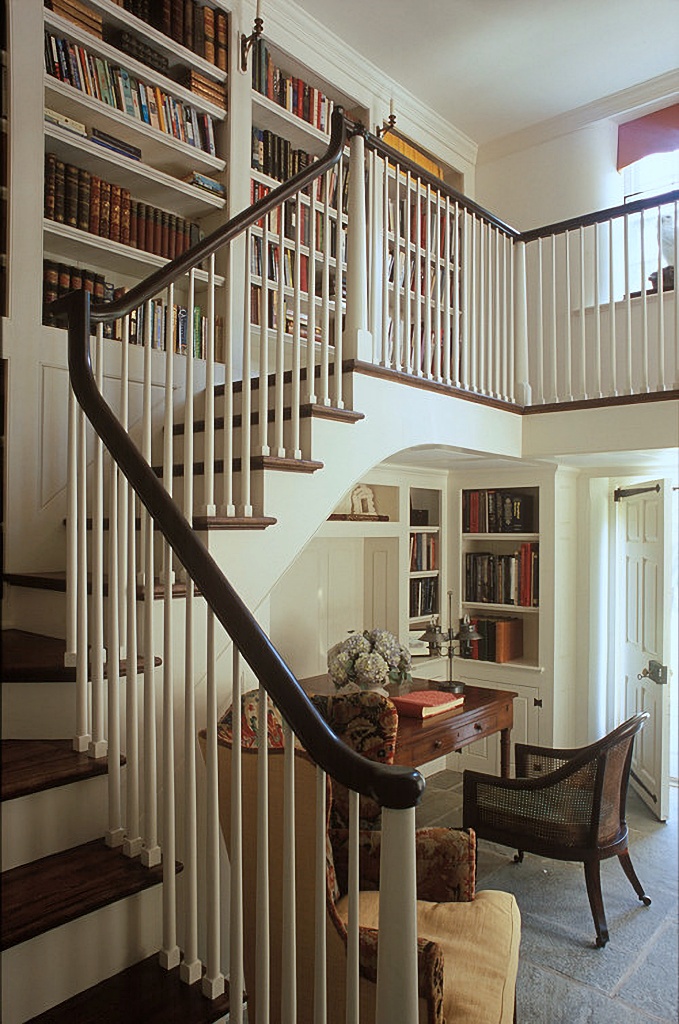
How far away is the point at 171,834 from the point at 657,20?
4642 mm

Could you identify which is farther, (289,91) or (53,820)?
(289,91)

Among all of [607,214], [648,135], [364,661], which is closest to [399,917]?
[364,661]

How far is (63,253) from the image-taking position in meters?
3.19

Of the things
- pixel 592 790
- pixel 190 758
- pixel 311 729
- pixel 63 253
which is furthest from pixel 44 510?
pixel 592 790

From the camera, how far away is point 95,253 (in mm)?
3189

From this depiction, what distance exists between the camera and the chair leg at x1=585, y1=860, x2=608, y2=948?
301 centimetres

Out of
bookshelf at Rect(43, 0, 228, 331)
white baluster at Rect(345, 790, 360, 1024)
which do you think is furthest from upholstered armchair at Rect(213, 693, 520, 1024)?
bookshelf at Rect(43, 0, 228, 331)

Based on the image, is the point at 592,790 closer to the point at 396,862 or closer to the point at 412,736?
the point at 412,736

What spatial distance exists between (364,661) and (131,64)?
2796 mm

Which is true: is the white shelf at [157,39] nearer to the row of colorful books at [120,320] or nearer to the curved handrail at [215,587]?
the row of colorful books at [120,320]

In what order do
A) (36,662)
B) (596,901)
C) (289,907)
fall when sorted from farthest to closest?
(596,901)
(36,662)
(289,907)

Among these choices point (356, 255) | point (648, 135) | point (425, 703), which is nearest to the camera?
point (356, 255)

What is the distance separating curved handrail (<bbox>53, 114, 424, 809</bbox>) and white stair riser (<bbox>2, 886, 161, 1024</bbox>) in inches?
27.4

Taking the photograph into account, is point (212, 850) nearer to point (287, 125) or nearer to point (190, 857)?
point (190, 857)
